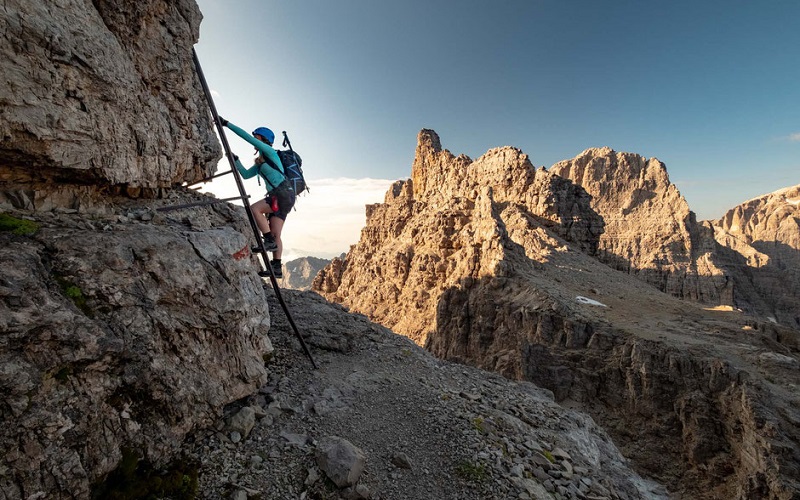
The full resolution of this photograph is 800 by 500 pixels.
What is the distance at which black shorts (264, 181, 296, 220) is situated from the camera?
23.9ft

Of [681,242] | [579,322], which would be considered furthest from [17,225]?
[681,242]

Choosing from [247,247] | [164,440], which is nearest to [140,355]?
[164,440]

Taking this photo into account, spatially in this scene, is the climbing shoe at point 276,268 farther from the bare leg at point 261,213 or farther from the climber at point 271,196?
the bare leg at point 261,213

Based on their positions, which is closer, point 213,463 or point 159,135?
point 213,463

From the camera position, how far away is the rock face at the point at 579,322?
18875mm

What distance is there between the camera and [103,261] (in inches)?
174

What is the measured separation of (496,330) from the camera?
31656mm

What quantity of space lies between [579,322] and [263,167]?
26.0 m

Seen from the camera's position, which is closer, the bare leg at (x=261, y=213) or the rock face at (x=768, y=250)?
the bare leg at (x=261, y=213)

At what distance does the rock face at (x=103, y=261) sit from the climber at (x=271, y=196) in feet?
3.40

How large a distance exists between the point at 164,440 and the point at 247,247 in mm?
3570

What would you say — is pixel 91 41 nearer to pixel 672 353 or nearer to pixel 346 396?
pixel 346 396

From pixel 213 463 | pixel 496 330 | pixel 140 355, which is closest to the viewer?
pixel 140 355

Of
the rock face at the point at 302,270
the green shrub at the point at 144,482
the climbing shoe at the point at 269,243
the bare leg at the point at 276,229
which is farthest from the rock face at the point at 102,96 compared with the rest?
the rock face at the point at 302,270
